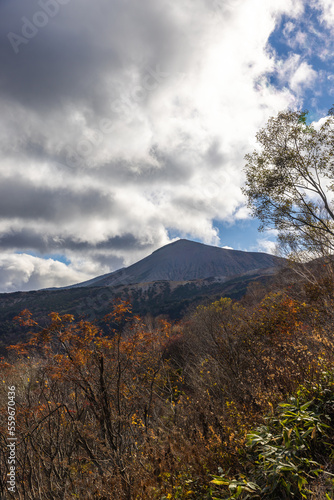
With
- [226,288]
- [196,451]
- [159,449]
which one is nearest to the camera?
[196,451]

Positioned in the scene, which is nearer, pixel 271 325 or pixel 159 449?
pixel 159 449

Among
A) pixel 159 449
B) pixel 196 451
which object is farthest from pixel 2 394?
pixel 196 451

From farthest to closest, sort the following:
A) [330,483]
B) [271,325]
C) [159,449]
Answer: [271,325]
[159,449]
[330,483]

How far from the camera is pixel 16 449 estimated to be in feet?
22.4

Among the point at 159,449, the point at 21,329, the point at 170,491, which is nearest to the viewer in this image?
the point at 170,491

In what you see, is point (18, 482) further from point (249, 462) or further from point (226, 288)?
point (226, 288)

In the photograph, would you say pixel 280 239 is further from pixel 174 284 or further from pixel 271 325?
pixel 174 284

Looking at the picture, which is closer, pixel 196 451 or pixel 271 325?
pixel 196 451

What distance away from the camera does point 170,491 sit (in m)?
3.91

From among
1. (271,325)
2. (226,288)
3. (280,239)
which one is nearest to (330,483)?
(271,325)

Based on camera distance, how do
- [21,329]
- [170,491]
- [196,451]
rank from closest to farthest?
[170,491], [196,451], [21,329]

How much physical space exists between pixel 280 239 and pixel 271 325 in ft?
23.4

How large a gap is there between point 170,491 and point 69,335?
4.61m

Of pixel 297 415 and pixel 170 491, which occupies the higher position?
pixel 297 415
